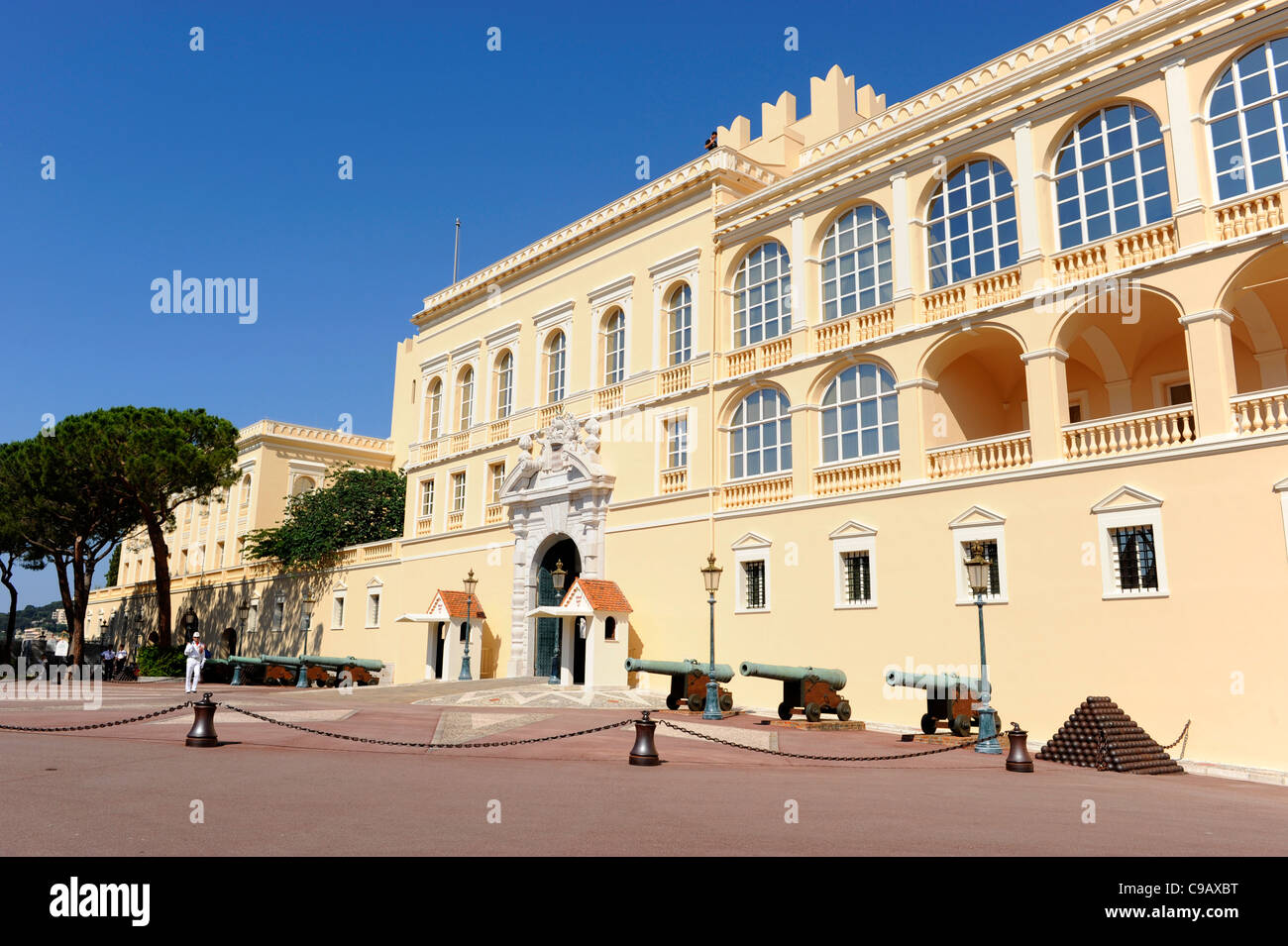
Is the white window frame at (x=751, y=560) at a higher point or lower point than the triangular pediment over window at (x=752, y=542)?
lower

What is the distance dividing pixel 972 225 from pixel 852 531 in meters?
7.11

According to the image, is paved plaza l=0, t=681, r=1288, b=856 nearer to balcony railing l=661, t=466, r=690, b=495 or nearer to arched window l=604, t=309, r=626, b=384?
balcony railing l=661, t=466, r=690, b=495

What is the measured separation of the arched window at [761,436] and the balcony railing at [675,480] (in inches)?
56.1

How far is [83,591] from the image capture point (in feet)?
138

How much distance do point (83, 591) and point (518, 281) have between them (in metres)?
26.6

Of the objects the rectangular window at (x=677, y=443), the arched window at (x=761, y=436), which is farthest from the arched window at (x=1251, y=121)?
the rectangular window at (x=677, y=443)

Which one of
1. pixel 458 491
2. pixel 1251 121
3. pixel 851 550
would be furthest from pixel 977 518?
pixel 458 491

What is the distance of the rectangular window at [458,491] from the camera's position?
32884mm

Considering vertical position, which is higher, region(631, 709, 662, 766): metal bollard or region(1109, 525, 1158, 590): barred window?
region(1109, 525, 1158, 590): barred window

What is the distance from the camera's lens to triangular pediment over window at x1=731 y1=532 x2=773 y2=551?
22094 mm

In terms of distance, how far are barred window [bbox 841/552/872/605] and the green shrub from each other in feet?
105

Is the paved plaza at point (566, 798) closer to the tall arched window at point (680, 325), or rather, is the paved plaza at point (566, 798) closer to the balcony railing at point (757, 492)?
the balcony railing at point (757, 492)

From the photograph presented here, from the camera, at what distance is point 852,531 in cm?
2023

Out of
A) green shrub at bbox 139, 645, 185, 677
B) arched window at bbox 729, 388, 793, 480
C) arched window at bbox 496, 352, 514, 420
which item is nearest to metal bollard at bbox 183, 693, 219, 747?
arched window at bbox 729, 388, 793, 480
